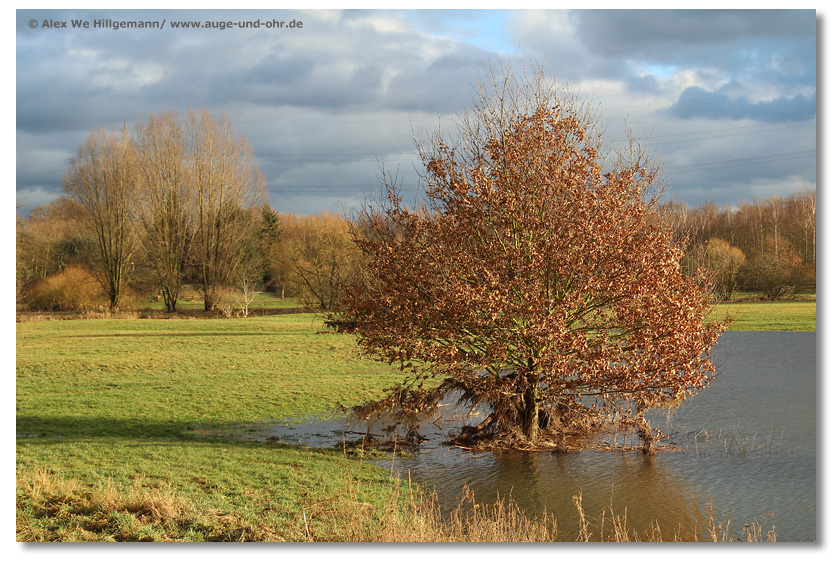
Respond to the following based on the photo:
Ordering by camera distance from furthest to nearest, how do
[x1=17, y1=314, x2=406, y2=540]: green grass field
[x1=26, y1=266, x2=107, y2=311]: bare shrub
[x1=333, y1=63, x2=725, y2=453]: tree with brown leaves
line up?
[x1=26, y1=266, x2=107, y2=311]: bare shrub < [x1=333, y1=63, x2=725, y2=453]: tree with brown leaves < [x1=17, y1=314, x2=406, y2=540]: green grass field

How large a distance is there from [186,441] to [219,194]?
34.7m

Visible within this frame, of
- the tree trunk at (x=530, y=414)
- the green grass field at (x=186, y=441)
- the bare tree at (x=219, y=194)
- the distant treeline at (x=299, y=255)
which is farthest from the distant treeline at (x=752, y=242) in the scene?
the bare tree at (x=219, y=194)

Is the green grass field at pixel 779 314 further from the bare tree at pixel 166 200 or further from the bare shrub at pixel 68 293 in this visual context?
the bare shrub at pixel 68 293

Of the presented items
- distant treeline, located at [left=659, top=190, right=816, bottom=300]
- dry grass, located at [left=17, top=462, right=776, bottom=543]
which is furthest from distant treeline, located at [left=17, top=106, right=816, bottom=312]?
dry grass, located at [left=17, top=462, right=776, bottom=543]

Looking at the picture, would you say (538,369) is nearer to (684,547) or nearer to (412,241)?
(412,241)

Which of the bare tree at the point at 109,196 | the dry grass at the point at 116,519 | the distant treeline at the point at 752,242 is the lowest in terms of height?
the dry grass at the point at 116,519

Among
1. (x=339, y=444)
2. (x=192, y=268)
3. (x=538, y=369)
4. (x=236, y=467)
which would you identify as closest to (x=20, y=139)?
(x=236, y=467)

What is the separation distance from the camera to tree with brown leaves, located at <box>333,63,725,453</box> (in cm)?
1171

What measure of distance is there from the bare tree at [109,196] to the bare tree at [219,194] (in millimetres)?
4429

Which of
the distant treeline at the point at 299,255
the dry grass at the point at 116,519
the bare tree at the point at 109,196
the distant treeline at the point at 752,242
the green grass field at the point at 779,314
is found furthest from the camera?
the bare tree at the point at 109,196

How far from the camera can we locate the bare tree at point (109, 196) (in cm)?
4103

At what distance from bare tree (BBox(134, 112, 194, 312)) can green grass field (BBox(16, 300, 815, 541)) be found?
15062mm

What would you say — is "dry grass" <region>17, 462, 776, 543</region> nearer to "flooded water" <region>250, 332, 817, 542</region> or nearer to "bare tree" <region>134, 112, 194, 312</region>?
→ "flooded water" <region>250, 332, 817, 542</region>
